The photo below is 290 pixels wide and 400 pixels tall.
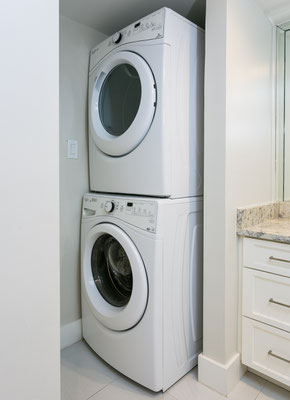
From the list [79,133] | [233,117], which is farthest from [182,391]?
[79,133]

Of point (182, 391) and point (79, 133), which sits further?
point (79, 133)

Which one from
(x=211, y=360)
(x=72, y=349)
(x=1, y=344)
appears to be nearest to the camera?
(x=1, y=344)

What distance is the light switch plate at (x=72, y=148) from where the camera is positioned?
1.76 meters

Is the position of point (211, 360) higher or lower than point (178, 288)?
lower

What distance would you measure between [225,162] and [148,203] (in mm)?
432

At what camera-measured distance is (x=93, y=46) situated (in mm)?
1857

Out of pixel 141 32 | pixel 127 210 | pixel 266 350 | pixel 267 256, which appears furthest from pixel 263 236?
pixel 141 32

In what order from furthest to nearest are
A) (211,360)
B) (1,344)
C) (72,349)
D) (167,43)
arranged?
(72,349), (211,360), (167,43), (1,344)

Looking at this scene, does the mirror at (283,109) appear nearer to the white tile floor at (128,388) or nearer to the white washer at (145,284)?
the white washer at (145,284)

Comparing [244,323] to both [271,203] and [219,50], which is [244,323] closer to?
[271,203]

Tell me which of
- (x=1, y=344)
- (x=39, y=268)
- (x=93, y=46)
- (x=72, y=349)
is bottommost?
(x=72, y=349)

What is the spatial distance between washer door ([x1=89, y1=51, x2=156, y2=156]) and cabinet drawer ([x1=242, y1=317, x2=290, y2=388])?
3.75 feet

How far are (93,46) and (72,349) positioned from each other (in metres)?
2.08

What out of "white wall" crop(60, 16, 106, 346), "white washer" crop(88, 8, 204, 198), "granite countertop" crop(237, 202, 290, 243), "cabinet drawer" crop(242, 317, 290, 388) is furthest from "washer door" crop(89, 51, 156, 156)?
"cabinet drawer" crop(242, 317, 290, 388)
